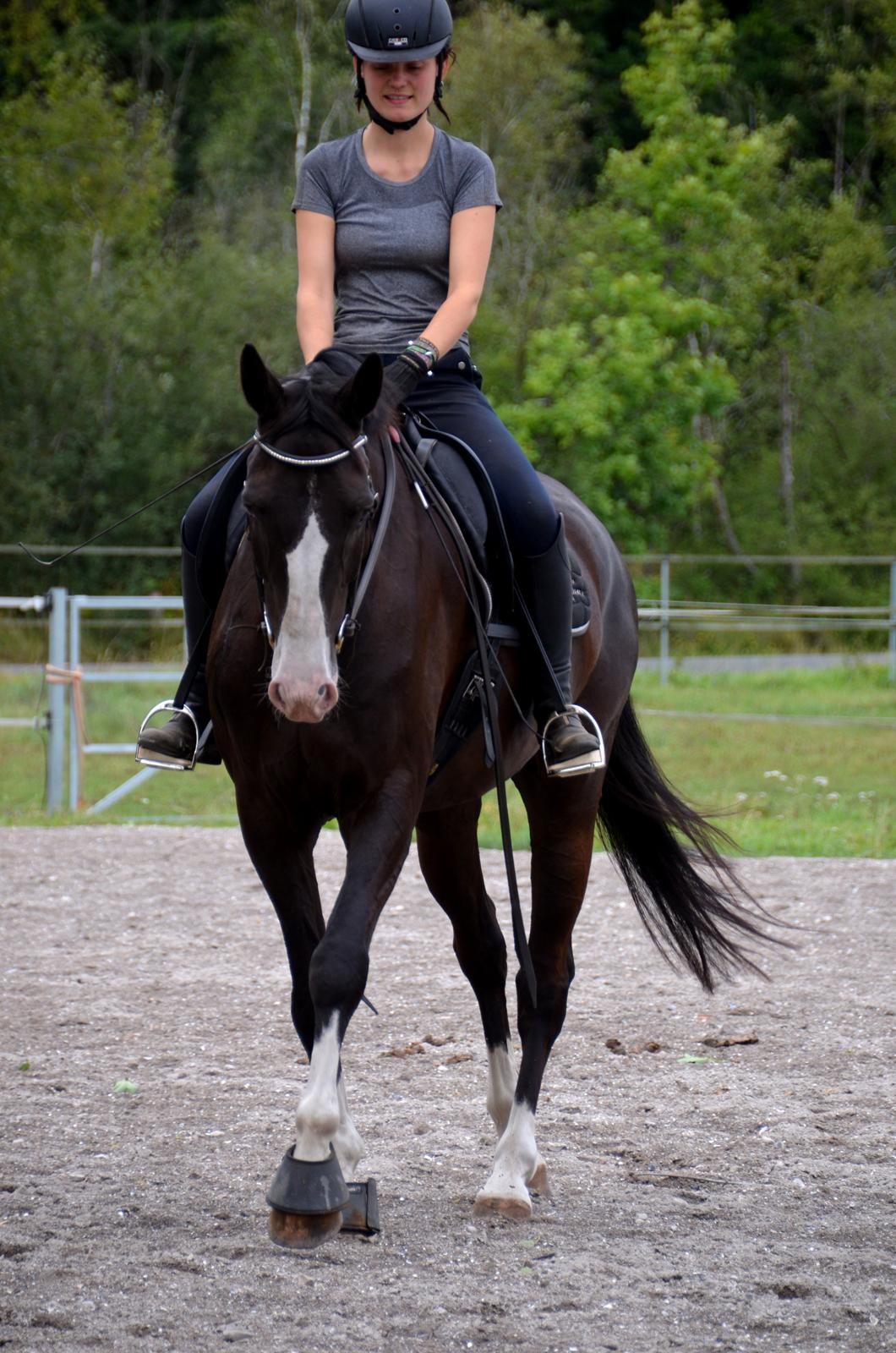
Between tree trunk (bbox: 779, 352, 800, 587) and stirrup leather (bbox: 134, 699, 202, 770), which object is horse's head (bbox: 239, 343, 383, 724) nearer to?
stirrup leather (bbox: 134, 699, 202, 770)

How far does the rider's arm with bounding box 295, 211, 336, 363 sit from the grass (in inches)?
217

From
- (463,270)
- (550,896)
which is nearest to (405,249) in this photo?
(463,270)

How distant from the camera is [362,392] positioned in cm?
329

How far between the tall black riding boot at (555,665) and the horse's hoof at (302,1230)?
1564mm

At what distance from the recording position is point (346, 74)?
32969 mm

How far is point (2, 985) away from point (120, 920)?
4.43 feet

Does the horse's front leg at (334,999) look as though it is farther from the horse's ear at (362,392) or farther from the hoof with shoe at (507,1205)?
the horse's ear at (362,392)

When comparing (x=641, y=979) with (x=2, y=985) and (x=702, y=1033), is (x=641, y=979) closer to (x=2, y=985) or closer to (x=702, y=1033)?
(x=702, y=1033)

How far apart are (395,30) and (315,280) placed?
68 cm

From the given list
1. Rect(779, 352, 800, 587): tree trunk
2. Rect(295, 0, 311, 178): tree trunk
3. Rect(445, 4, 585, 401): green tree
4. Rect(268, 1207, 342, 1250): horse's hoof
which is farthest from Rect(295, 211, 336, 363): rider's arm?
Rect(295, 0, 311, 178): tree trunk

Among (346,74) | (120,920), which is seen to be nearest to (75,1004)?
(120,920)

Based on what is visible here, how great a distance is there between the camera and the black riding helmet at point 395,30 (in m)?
3.87

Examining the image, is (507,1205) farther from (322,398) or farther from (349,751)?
(322,398)

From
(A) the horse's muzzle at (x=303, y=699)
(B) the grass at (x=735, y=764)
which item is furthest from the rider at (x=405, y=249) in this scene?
(B) the grass at (x=735, y=764)
